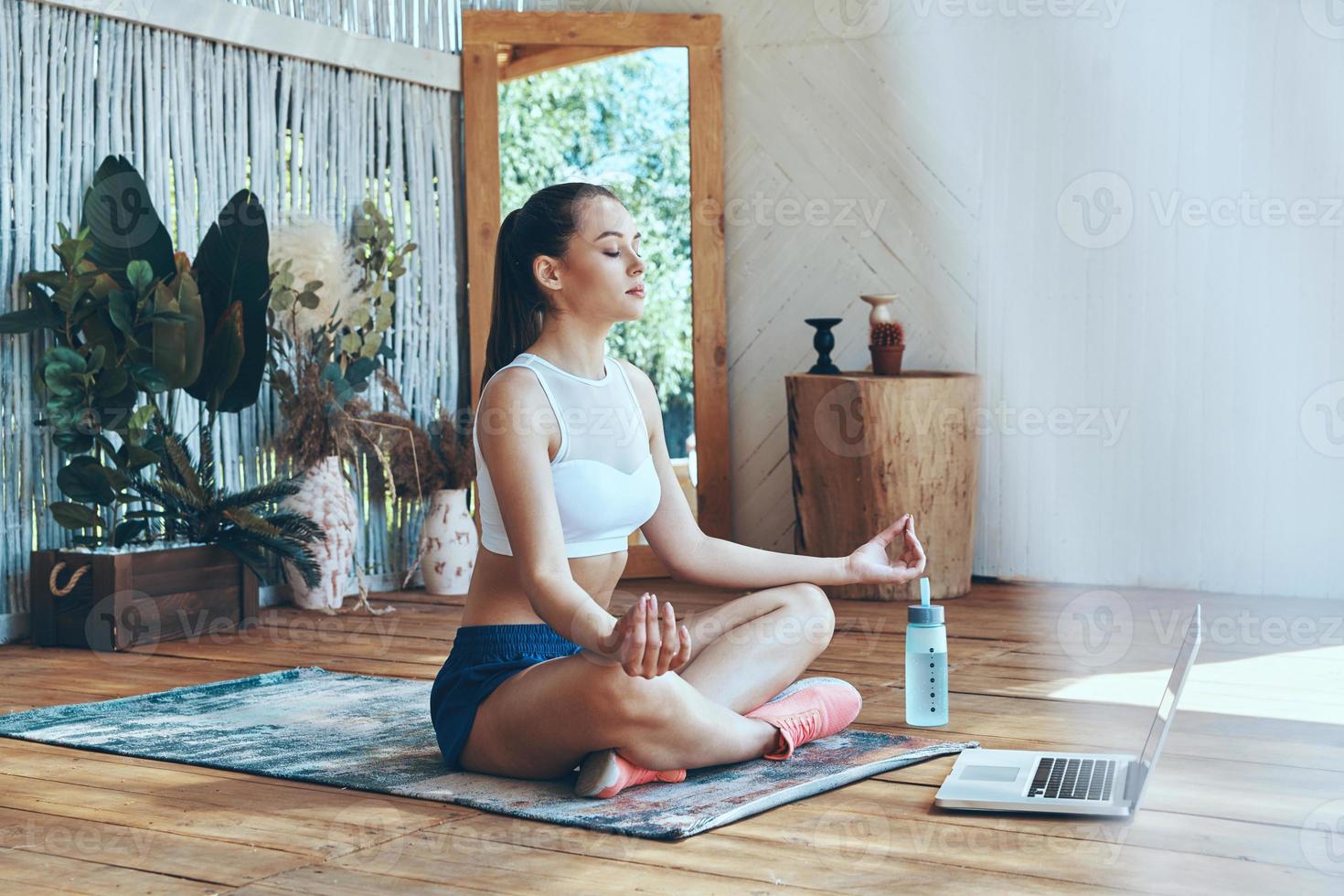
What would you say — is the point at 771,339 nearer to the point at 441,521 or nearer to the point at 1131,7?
the point at 441,521

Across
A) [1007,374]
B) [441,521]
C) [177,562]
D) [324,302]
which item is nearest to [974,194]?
[1007,374]

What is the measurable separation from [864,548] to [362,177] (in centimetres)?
214

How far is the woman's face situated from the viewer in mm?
1391

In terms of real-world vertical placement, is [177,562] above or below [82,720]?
above

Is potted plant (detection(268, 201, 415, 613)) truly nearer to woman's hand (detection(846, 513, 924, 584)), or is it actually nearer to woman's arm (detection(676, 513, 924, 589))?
woman's arm (detection(676, 513, 924, 589))

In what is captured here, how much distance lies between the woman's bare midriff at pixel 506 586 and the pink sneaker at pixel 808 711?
0.75ft

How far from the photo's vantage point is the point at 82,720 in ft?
5.81

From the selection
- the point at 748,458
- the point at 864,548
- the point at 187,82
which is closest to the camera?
the point at 864,548

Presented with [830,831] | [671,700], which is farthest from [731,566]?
[830,831]

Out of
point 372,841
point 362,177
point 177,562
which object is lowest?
point 372,841

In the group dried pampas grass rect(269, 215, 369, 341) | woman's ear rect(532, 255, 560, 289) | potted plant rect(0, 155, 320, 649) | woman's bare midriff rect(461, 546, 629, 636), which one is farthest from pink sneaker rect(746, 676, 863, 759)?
dried pampas grass rect(269, 215, 369, 341)

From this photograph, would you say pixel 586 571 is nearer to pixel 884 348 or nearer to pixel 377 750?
pixel 377 750

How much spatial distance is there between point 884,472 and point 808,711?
1.31 meters

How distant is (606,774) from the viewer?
1.31 metres
